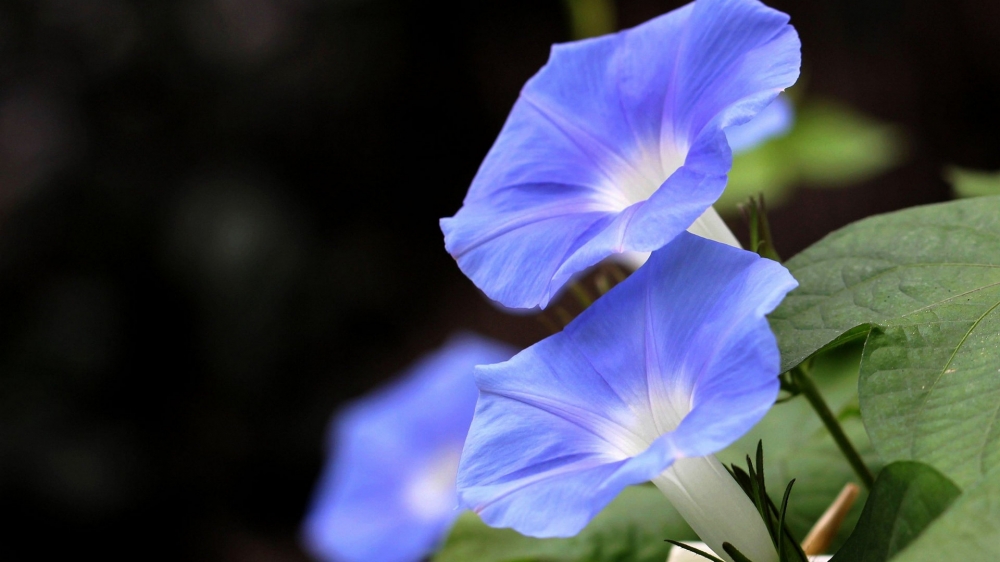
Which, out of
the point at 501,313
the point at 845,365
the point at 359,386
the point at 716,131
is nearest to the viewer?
the point at 716,131

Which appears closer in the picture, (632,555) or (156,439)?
(632,555)

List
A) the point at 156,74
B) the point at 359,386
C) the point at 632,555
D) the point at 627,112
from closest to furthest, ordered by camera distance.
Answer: the point at 627,112 < the point at 632,555 < the point at 156,74 < the point at 359,386

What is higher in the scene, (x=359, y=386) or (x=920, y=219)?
(x=920, y=219)

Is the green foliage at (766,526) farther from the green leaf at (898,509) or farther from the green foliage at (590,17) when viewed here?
the green foliage at (590,17)

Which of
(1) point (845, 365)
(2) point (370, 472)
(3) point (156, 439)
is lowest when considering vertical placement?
(3) point (156, 439)

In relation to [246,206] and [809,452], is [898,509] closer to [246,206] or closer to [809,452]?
[809,452]

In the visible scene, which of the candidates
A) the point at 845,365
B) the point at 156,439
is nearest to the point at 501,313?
the point at 156,439

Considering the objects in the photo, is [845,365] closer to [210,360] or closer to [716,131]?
[716,131]
